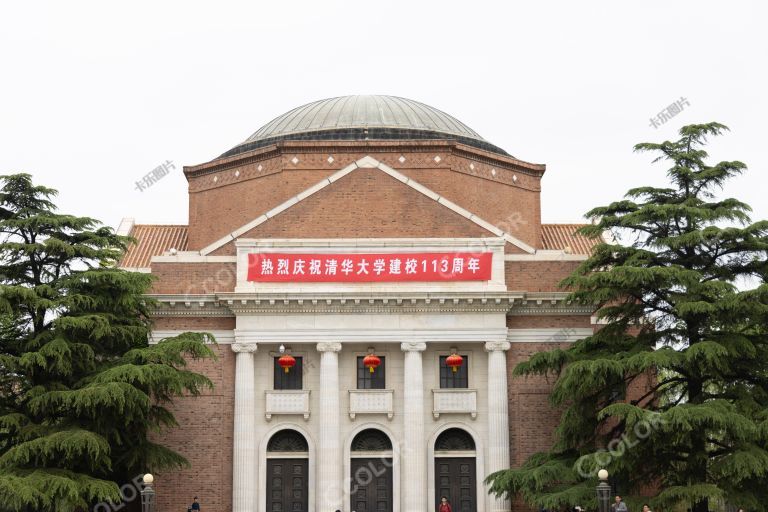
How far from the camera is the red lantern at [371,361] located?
3869 centimetres

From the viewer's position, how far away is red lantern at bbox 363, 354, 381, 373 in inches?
1523

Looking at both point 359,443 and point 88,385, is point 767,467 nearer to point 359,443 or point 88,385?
point 359,443

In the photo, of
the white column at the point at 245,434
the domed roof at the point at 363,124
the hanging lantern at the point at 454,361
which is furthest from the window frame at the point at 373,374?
Answer: the domed roof at the point at 363,124

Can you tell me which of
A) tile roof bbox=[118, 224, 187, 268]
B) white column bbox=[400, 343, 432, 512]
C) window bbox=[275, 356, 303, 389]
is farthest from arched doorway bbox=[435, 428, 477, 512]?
tile roof bbox=[118, 224, 187, 268]

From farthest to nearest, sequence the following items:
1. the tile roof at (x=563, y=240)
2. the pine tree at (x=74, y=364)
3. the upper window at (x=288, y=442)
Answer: the tile roof at (x=563, y=240) → the upper window at (x=288, y=442) → the pine tree at (x=74, y=364)

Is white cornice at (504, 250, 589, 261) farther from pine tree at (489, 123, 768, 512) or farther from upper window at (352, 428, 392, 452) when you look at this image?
upper window at (352, 428, 392, 452)

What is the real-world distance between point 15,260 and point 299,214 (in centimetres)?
966

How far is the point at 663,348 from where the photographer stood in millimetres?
34094

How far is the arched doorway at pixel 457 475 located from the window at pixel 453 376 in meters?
1.49

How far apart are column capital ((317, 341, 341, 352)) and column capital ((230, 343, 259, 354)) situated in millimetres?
2154

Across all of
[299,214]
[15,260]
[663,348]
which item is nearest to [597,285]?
[663,348]

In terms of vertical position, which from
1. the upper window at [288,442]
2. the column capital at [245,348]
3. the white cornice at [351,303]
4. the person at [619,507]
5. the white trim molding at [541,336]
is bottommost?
the person at [619,507]

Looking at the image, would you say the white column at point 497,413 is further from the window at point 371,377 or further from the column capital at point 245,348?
the column capital at point 245,348

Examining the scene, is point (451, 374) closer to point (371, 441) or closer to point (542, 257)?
point (371, 441)
